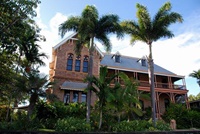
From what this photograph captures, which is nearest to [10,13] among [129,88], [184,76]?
[129,88]

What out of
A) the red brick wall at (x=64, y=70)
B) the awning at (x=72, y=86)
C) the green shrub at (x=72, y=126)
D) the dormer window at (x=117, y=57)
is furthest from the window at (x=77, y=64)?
the green shrub at (x=72, y=126)

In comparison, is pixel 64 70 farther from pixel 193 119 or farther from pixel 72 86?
pixel 193 119

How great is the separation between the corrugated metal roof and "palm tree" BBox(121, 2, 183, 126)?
348 inches

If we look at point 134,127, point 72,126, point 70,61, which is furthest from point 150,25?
point 72,126

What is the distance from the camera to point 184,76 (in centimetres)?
2989

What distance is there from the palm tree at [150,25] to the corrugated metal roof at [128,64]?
884 cm

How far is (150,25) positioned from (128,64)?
1288 cm

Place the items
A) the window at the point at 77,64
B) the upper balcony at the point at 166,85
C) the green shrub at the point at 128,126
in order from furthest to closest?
the upper balcony at the point at 166,85 → the window at the point at 77,64 → the green shrub at the point at 128,126

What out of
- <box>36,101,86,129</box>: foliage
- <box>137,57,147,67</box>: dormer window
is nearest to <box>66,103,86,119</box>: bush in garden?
<box>36,101,86,129</box>: foliage

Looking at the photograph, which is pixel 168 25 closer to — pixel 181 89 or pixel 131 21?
pixel 131 21

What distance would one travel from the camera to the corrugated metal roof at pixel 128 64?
1074 inches

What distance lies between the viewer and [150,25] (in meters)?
17.5

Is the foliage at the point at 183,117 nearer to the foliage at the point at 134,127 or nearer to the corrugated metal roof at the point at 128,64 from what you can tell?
the corrugated metal roof at the point at 128,64

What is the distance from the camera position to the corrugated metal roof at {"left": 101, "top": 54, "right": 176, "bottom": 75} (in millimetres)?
27281
